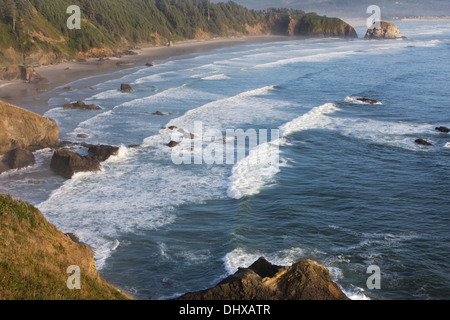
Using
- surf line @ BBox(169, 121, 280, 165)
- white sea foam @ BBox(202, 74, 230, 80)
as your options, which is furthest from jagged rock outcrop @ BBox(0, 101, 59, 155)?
white sea foam @ BBox(202, 74, 230, 80)

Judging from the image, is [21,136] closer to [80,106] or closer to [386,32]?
[80,106]

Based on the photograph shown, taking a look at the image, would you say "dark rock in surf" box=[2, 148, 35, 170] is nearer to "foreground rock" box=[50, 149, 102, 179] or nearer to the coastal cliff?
the coastal cliff

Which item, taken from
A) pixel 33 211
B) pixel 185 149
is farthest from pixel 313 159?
pixel 33 211
